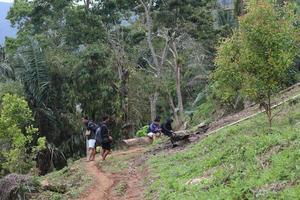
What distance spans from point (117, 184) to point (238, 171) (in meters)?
5.37

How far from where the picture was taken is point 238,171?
32.5 ft

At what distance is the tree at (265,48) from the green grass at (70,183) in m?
5.53

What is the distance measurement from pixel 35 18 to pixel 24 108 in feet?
53.6

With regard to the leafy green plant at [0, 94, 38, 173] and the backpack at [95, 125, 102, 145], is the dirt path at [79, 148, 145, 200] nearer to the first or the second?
the backpack at [95, 125, 102, 145]

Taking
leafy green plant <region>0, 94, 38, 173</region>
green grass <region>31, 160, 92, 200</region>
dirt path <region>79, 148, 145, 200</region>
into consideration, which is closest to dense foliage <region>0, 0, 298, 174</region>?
leafy green plant <region>0, 94, 38, 173</region>

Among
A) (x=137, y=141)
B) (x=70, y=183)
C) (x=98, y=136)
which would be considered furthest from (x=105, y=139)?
(x=137, y=141)

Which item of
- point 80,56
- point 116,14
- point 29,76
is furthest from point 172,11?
point 29,76

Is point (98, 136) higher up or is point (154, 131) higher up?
point (98, 136)

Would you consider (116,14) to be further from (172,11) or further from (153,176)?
(153,176)

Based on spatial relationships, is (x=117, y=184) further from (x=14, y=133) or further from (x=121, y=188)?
(x=14, y=133)

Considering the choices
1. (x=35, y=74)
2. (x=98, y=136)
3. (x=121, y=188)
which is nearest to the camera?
(x=121, y=188)

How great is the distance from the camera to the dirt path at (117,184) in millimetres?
12952

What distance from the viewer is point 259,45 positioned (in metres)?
14.6

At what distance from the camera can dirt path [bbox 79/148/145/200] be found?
12952 mm
